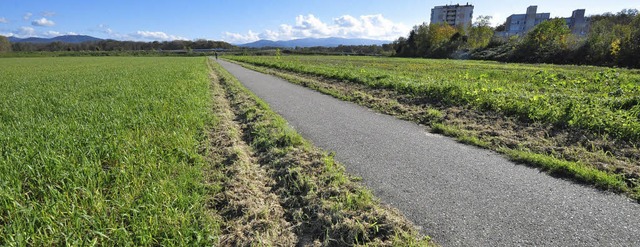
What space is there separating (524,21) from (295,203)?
158 meters

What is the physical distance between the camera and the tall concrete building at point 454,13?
14612 cm

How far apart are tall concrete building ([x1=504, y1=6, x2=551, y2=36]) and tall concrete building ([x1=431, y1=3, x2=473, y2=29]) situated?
17.1 meters

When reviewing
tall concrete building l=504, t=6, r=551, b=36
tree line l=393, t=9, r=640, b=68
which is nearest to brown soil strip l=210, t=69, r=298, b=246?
tree line l=393, t=9, r=640, b=68

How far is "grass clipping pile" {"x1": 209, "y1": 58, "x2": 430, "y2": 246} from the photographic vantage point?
3.06m

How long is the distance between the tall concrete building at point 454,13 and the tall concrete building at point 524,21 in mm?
17123

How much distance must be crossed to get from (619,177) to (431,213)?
2748 mm

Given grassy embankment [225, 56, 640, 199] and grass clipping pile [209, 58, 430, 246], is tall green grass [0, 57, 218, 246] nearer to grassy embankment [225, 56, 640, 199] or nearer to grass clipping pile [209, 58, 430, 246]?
grass clipping pile [209, 58, 430, 246]

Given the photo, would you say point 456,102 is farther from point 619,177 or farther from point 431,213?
point 431,213

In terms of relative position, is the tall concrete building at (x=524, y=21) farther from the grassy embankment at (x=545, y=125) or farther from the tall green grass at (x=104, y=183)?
the tall green grass at (x=104, y=183)

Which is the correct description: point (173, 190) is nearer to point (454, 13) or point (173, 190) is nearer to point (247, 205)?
point (247, 205)

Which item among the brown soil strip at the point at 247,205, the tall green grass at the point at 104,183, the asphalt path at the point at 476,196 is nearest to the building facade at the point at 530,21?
the asphalt path at the point at 476,196

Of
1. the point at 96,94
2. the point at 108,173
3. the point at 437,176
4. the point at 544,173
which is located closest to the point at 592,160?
the point at 544,173

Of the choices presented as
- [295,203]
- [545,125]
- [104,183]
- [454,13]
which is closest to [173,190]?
[104,183]

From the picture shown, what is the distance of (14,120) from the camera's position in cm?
723
